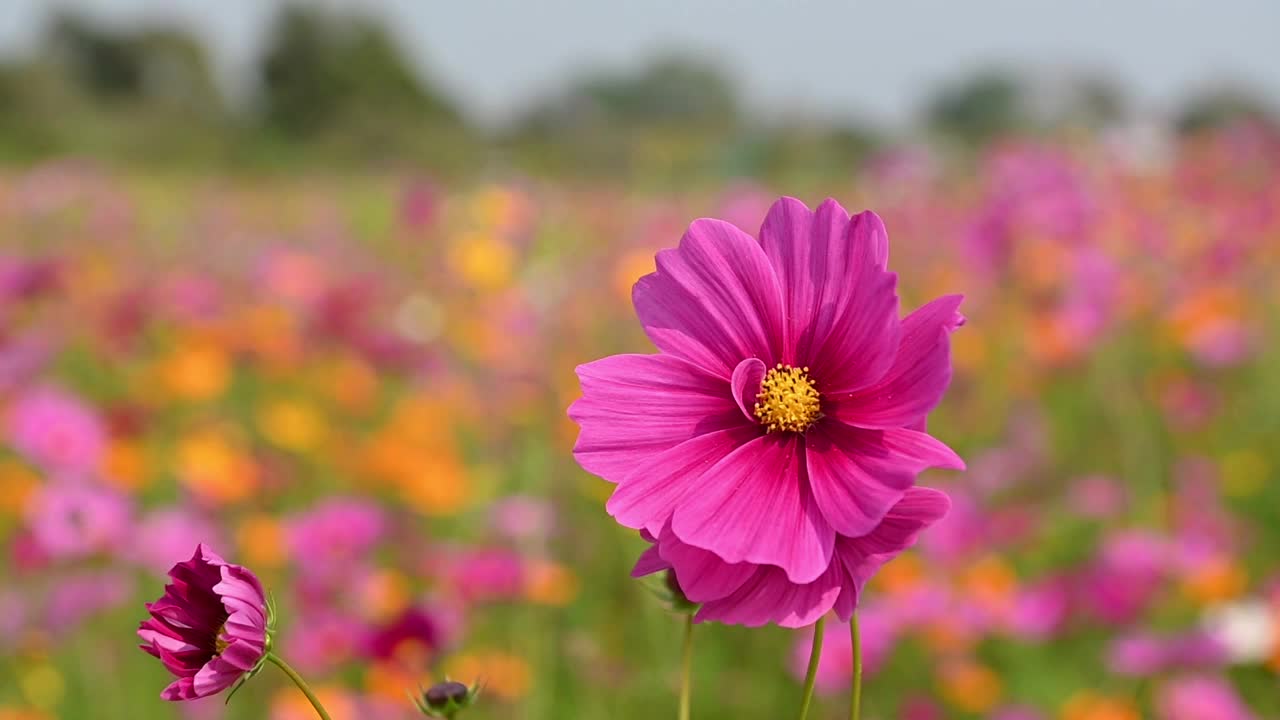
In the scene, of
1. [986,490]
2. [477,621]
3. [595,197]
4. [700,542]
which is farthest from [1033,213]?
[595,197]

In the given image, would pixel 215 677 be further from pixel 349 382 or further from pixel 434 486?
pixel 349 382

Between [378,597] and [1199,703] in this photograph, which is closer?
[1199,703]

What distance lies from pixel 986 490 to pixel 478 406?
0.87m

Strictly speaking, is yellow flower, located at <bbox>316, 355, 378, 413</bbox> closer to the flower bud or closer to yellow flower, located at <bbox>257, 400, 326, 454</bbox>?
yellow flower, located at <bbox>257, 400, 326, 454</bbox>

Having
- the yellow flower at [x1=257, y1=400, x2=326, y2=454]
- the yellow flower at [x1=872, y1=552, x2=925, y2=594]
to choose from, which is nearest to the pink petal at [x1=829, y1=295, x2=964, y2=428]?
the yellow flower at [x1=872, y1=552, x2=925, y2=594]

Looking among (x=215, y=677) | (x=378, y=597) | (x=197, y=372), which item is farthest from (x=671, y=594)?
(x=197, y=372)

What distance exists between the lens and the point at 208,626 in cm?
33

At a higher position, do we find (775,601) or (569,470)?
(775,601)

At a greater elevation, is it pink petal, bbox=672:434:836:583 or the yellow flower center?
the yellow flower center

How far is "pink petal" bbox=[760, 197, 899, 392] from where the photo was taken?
1.08 ft

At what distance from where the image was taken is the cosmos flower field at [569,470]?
4.03ft

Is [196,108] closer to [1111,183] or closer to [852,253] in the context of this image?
[1111,183]

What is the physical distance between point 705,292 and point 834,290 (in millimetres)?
42

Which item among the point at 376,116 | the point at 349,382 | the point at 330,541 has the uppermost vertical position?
the point at 376,116
